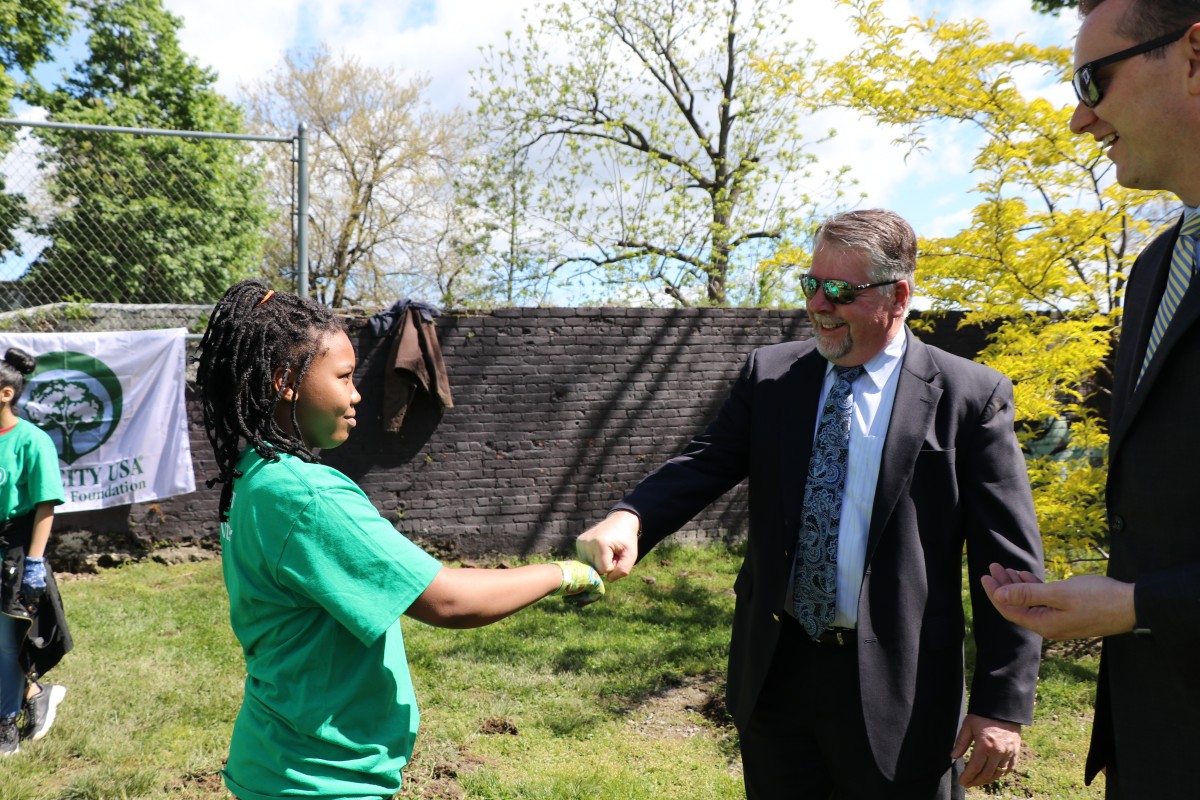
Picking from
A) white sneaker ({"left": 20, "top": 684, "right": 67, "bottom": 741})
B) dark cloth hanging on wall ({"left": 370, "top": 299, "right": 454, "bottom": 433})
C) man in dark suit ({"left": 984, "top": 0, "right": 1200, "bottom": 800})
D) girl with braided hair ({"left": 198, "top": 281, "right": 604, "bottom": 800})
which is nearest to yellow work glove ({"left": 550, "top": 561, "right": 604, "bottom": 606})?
girl with braided hair ({"left": 198, "top": 281, "right": 604, "bottom": 800})

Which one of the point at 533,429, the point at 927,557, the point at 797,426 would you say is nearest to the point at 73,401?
the point at 533,429

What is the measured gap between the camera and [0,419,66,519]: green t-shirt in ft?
14.1

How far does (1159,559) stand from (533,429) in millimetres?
6975

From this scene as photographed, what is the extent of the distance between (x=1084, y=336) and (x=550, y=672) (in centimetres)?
373

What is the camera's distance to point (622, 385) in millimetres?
8570

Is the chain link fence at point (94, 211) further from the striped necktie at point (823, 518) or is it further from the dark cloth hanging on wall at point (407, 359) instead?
the striped necktie at point (823, 518)

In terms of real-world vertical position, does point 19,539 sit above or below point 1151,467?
below

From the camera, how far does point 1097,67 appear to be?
157cm

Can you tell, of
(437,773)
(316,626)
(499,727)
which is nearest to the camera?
(316,626)

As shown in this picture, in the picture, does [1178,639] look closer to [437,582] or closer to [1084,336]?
[437,582]

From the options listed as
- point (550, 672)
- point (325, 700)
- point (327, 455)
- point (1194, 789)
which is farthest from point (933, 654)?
point (327, 455)

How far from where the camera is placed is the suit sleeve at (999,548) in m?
2.17

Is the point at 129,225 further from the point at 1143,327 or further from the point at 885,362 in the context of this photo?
the point at 1143,327

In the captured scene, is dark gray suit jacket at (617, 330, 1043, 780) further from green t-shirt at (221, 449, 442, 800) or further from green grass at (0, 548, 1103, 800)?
green grass at (0, 548, 1103, 800)
